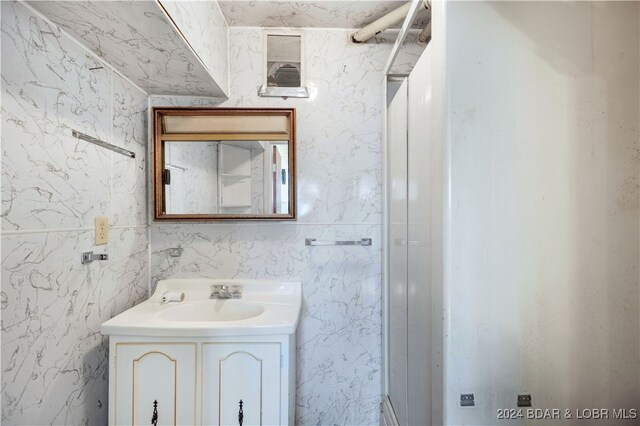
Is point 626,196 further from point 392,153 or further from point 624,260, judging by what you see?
point 392,153

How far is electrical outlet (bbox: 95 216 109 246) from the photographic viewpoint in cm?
110

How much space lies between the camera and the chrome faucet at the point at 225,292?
1.39 metres

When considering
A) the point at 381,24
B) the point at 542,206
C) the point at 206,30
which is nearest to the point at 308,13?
the point at 381,24

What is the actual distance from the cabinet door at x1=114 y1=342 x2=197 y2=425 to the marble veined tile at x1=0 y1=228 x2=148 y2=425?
0.15 meters

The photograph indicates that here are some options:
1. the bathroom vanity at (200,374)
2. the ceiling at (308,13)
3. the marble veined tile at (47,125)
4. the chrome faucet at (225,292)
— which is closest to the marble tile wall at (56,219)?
the marble veined tile at (47,125)

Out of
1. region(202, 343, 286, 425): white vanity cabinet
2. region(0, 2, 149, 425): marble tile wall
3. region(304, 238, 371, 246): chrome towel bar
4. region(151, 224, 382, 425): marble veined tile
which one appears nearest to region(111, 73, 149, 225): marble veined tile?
region(0, 2, 149, 425): marble tile wall

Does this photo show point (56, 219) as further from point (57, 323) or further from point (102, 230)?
point (57, 323)

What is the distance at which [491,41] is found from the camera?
0.68m

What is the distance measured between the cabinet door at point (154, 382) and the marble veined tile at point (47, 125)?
1.69 feet

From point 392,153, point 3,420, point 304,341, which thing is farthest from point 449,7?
point 3,420

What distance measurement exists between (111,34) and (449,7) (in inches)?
41.0

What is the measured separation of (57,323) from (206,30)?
118cm

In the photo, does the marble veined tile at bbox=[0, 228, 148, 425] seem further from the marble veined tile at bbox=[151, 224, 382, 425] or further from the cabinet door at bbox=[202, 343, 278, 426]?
the cabinet door at bbox=[202, 343, 278, 426]

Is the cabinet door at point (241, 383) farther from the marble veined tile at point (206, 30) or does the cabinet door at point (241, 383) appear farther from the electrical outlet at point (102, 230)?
the marble veined tile at point (206, 30)
